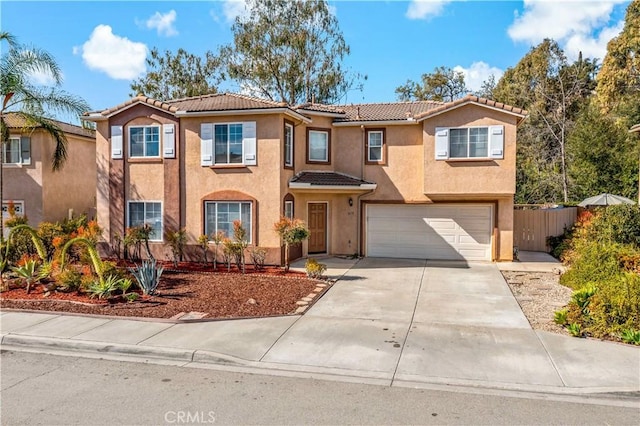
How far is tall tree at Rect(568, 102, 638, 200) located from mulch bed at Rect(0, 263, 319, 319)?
834 inches

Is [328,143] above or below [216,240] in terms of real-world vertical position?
above

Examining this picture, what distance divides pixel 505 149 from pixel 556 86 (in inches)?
929

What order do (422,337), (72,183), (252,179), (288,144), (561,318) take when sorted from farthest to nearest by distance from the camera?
(72,183) → (288,144) → (252,179) → (561,318) → (422,337)

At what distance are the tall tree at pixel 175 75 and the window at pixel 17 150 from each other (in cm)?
A: 1524

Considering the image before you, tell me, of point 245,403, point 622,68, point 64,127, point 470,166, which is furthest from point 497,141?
point 622,68

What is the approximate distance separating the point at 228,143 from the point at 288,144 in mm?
2169

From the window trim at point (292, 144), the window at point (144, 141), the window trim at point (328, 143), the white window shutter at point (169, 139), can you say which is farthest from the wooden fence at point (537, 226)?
the window at point (144, 141)

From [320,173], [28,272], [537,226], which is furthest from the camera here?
[537,226]

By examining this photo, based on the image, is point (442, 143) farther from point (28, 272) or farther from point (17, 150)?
point (17, 150)

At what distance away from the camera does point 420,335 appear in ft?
29.5

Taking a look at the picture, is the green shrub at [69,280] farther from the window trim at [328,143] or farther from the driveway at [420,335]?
the window trim at [328,143]

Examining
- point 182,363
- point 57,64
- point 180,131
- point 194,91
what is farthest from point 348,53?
point 182,363

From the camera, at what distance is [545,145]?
120 feet

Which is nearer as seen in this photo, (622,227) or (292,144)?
(622,227)
